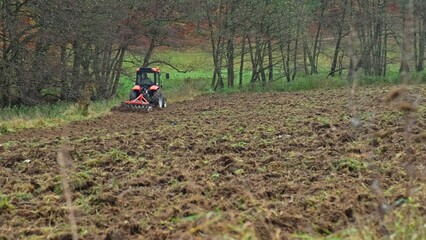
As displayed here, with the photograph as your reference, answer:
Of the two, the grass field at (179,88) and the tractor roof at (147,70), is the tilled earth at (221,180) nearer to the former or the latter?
the grass field at (179,88)

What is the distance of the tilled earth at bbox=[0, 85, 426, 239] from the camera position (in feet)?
14.7

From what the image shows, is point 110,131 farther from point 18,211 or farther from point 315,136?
point 18,211

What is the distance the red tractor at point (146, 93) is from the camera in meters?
16.9

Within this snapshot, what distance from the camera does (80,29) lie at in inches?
763

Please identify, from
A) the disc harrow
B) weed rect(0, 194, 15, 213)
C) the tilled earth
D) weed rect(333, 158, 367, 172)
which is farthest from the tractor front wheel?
weed rect(0, 194, 15, 213)

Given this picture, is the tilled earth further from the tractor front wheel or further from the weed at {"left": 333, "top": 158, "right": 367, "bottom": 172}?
the tractor front wheel

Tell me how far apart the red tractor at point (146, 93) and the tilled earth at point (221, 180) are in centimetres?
486

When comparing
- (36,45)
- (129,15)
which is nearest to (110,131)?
(36,45)

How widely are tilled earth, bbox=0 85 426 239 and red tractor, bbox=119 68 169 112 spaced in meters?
4.86

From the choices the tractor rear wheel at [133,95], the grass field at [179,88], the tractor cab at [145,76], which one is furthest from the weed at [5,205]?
the tractor cab at [145,76]

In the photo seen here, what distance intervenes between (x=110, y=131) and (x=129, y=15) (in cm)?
1307

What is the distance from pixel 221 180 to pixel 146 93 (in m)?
11.4

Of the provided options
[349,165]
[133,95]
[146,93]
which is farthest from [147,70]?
[349,165]

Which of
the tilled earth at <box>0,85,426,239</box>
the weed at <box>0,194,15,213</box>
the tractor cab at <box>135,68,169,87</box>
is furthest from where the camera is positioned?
the tractor cab at <box>135,68,169,87</box>
